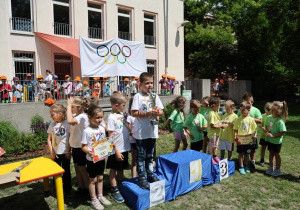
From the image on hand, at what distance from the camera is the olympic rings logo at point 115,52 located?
10.7 metres

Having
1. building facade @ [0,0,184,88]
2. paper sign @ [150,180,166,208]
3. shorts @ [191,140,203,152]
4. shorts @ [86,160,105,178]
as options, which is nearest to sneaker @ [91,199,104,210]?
shorts @ [86,160,105,178]

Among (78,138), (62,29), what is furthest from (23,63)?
(78,138)

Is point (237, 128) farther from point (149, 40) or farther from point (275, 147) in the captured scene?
point (149, 40)

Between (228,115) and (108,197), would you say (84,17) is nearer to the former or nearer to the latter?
(228,115)

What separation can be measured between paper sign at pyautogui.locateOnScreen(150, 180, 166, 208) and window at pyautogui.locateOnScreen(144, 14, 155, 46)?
14.1 metres

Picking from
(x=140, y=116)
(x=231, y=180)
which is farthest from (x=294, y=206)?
(x=140, y=116)

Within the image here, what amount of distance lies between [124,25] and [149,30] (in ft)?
6.63

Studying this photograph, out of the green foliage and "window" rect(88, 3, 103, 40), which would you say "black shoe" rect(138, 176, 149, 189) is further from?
"window" rect(88, 3, 103, 40)

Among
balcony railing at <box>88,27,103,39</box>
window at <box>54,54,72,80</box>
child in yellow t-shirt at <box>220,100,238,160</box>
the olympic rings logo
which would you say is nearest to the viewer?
child in yellow t-shirt at <box>220,100,238,160</box>

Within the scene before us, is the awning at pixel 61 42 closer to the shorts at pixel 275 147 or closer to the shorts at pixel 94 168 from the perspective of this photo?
the shorts at pixel 94 168

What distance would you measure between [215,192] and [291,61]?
16.5 metres

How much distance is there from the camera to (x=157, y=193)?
391 cm

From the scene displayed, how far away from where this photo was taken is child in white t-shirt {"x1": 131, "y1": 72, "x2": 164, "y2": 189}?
3.70 meters

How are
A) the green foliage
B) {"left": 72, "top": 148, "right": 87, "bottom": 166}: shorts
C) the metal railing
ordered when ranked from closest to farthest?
{"left": 72, "top": 148, "right": 87, "bottom": 166}: shorts < the metal railing < the green foliage
